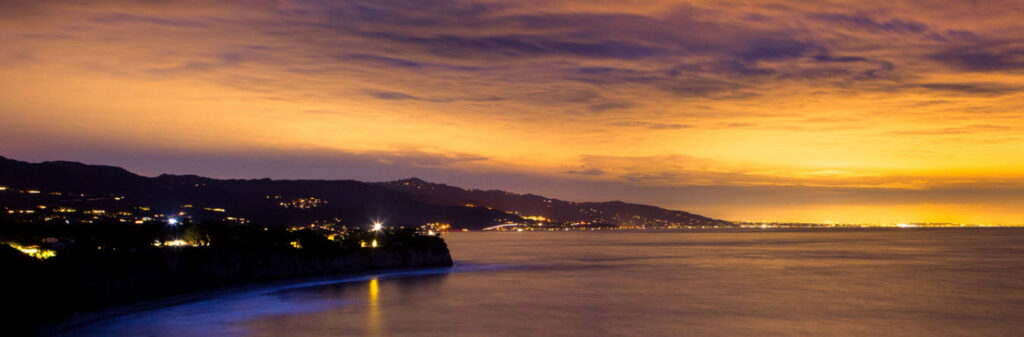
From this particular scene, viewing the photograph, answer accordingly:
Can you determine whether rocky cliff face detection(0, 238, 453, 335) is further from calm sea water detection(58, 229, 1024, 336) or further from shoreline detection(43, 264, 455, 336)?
calm sea water detection(58, 229, 1024, 336)

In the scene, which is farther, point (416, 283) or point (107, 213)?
point (107, 213)

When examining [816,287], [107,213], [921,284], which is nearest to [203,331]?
[816,287]

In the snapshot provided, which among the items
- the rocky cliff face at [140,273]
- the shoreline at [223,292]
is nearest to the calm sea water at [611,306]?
the shoreline at [223,292]

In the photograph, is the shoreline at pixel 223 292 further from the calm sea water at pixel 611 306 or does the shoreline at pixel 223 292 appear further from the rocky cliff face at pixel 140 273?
the rocky cliff face at pixel 140 273

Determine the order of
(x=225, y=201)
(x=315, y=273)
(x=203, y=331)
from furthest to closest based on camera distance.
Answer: (x=225, y=201) → (x=315, y=273) → (x=203, y=331)

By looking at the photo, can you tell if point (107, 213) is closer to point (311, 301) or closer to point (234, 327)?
point (311, 301)

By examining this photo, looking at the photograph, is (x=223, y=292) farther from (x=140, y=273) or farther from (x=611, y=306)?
(x=611, y=306)

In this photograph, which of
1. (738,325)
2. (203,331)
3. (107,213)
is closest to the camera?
(203,331)

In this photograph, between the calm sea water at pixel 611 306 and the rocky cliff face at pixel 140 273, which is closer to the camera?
the rocky cliff face at pixel 140 273

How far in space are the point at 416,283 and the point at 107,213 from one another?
9979cm

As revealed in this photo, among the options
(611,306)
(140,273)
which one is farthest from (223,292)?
(611,306)

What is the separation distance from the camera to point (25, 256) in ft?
120

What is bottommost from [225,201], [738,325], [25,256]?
[738,325]

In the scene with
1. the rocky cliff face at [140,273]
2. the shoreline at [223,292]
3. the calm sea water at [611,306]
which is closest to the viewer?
the shoreline at [223,292]
